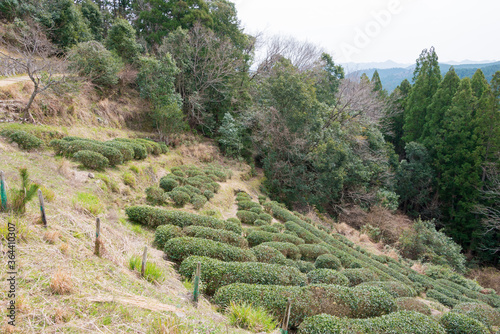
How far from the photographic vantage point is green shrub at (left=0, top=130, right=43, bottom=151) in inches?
333

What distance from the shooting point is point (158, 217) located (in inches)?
324

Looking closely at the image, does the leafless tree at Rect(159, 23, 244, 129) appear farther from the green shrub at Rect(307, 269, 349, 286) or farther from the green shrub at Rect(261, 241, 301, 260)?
the green shrub at Rect(307, 269, 349, 286)

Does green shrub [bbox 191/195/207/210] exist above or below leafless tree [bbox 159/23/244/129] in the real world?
below

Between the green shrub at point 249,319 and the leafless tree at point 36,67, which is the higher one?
the leafless tree at point 36,67

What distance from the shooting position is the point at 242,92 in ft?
81.2

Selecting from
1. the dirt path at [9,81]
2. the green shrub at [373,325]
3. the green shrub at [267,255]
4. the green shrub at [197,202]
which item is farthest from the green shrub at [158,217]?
the dirt path at [9,81]

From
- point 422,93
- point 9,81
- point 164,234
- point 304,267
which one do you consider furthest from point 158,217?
point 422,93

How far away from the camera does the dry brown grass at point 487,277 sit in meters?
16.4

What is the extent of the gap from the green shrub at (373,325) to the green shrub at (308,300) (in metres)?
0.44

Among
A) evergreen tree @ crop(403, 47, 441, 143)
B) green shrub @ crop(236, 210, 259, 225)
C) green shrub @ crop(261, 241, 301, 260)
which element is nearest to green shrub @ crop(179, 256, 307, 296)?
green shrub @ crop(261, 241, 301, 260)

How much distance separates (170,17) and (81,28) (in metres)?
7.34

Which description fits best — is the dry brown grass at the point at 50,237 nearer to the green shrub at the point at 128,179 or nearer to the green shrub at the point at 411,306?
the green shrub at the point at 128,179

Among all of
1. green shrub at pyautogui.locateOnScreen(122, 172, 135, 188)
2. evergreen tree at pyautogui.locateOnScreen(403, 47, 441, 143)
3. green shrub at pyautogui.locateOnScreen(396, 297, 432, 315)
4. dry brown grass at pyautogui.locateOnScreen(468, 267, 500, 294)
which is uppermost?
evergreen tree at pyautogui.locateOnScreen(403, 47, 441, 143)

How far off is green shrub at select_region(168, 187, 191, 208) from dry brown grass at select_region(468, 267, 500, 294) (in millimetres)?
19281
